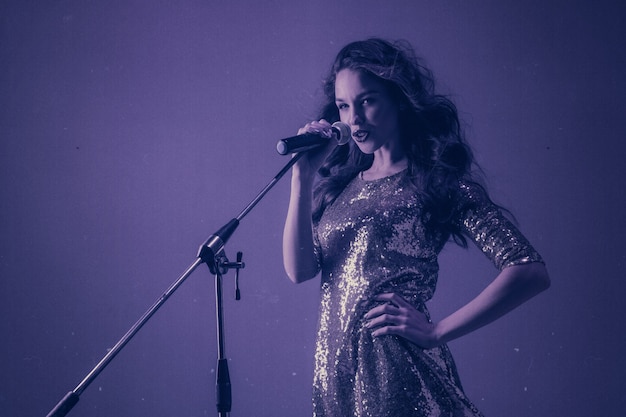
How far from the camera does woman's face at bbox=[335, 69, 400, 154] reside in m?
1.31

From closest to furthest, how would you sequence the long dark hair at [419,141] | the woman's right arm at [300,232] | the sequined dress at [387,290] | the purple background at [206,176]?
1. the sequined dress at [387,290]
2. the long dark hair at [419,141]
3. the woman's right arm at [300,232]
4. the purple background at [206,176]

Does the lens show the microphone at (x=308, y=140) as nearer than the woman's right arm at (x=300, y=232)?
Yes

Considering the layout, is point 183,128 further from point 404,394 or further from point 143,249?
point 404,394

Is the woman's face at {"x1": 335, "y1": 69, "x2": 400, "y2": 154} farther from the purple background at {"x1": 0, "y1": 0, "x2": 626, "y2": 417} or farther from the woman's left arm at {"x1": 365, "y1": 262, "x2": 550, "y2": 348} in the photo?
the purple background at {"x1": 0, "y1": 0, "x2": 626, "y2": 417}

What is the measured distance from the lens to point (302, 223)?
134 centimetres

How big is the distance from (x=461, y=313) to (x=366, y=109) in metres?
0.49

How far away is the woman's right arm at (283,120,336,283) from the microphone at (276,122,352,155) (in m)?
0.07

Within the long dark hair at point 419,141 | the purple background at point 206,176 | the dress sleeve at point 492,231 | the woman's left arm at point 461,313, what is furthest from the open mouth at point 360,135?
the purple background at point 206,176

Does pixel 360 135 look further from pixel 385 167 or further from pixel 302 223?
pixel 302 223

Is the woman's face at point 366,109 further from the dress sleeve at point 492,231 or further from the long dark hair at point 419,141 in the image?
the dress sleeve at point 492,231

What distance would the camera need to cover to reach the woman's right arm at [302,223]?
1.30 meters

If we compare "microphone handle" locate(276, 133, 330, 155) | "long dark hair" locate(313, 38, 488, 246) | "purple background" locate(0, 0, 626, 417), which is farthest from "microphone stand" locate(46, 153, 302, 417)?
"purple background" locate(0, 0, 626, 417)

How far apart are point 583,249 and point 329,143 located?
0.96 meters

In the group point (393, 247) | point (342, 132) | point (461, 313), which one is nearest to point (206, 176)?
point (342, 132)
